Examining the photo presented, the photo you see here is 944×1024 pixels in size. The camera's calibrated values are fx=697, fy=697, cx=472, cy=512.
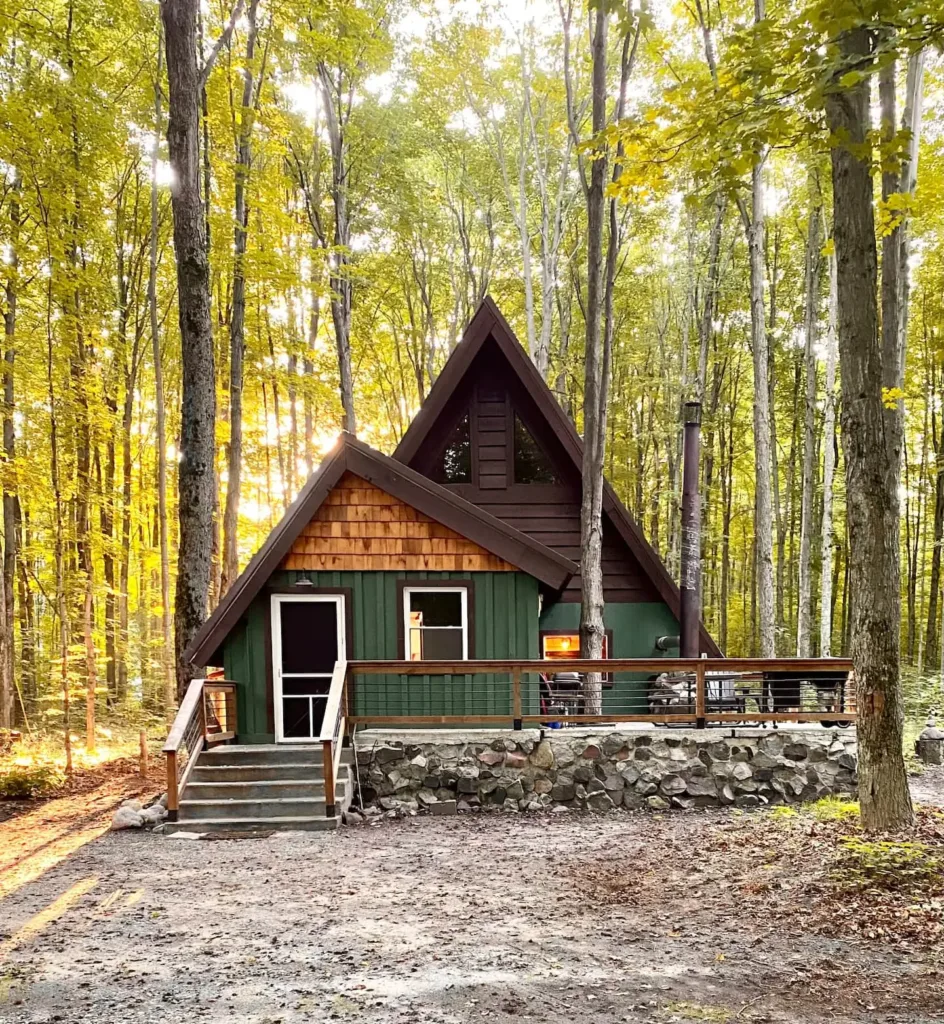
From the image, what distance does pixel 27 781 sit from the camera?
9.63 metres

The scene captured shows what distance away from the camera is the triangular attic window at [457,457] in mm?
11828

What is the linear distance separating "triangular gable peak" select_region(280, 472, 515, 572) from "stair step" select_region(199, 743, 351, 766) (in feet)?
7.59

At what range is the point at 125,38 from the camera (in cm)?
1349

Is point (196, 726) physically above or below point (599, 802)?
above

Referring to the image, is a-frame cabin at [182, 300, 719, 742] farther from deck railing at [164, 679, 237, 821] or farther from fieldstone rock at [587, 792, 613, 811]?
fieldstone rock at [587, 792, 613, 811]

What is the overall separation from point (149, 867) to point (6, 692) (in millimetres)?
8152

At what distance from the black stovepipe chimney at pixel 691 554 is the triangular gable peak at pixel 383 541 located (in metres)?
3.12

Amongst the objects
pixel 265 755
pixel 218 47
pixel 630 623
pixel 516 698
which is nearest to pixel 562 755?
pixel 516 698

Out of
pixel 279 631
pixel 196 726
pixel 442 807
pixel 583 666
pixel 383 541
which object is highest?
pixel 383 541

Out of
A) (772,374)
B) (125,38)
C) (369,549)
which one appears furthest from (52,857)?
(772,374)

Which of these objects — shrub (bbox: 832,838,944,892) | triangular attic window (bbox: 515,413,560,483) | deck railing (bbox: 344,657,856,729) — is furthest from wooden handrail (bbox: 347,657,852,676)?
triangular attic window (bbox: 515,413,560,483)

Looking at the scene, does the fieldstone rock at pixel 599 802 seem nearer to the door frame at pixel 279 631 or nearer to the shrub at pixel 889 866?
the shrub at pixel 889 866

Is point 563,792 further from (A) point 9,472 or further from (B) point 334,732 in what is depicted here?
Answer: (A) point 9,472

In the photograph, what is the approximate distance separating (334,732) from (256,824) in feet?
4.08
